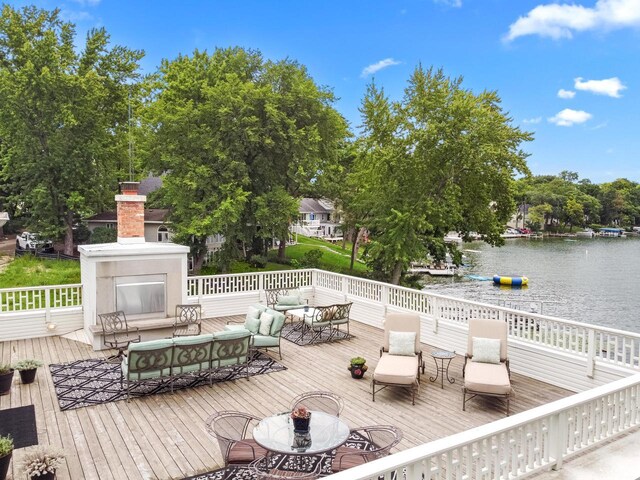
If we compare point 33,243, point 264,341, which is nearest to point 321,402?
point 264,341

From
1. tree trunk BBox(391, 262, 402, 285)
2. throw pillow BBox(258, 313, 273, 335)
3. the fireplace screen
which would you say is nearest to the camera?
throw pillow BBox(258, 313, 273, 335)

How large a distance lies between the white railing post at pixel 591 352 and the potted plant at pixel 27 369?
27.3ft

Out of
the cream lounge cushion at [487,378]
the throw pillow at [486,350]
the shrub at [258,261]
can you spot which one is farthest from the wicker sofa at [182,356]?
the shrub at [258,261]

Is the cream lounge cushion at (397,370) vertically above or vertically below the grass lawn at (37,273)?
above

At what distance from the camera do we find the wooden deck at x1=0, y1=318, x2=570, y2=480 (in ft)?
15.7

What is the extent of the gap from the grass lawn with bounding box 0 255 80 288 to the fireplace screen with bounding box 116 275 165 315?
465 inches

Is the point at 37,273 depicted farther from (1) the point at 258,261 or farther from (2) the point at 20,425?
(2) the point at 20,425

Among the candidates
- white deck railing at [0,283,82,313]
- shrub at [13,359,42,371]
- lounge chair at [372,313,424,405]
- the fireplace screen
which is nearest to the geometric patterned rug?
lounge chair at [372,313,424,405]

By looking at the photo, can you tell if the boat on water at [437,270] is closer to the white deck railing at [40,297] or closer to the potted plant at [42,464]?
the white deck railing at [40,297]

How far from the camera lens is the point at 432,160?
18.1 m

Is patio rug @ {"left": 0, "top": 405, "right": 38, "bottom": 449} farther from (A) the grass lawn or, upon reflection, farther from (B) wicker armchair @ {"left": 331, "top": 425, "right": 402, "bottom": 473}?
(A) the grass lawn

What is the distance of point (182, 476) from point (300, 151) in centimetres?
1689

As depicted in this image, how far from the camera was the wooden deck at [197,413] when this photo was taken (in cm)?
479

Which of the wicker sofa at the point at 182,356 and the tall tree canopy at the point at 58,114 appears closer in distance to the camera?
the wicker sofa at the point at 182,356
